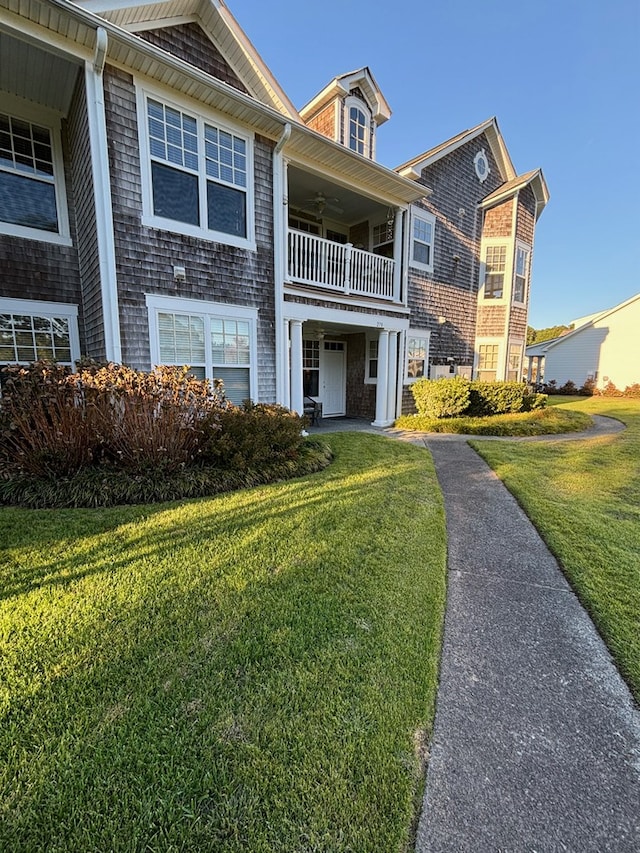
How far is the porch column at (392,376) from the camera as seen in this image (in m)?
10.8

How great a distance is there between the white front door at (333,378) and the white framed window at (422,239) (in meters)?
3.43

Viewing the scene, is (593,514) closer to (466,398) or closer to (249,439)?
(249,439)

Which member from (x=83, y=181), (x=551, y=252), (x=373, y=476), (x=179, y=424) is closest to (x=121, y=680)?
(x=179, y=424)

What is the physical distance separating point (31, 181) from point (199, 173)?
283cm

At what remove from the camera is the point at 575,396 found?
23984 mm

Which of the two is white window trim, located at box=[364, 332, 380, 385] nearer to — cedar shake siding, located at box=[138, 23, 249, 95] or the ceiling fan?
the ceiling fan

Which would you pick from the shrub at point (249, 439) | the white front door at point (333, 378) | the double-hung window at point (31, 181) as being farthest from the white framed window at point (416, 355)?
the double-hung window at point (31, 181)

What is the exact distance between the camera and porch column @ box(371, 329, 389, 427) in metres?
10.6

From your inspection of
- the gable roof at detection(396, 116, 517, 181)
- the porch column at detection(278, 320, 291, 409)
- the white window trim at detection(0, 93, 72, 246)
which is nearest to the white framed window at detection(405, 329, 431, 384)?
the gable roof at detection(396, 116, 517, 181)

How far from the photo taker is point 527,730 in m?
2.00

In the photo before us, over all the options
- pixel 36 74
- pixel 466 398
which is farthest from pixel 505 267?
pixel 36 74

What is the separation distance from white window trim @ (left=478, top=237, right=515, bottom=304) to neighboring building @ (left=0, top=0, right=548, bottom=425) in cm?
483

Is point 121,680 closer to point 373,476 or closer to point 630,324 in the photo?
point 373,476

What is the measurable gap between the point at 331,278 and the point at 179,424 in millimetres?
5745
